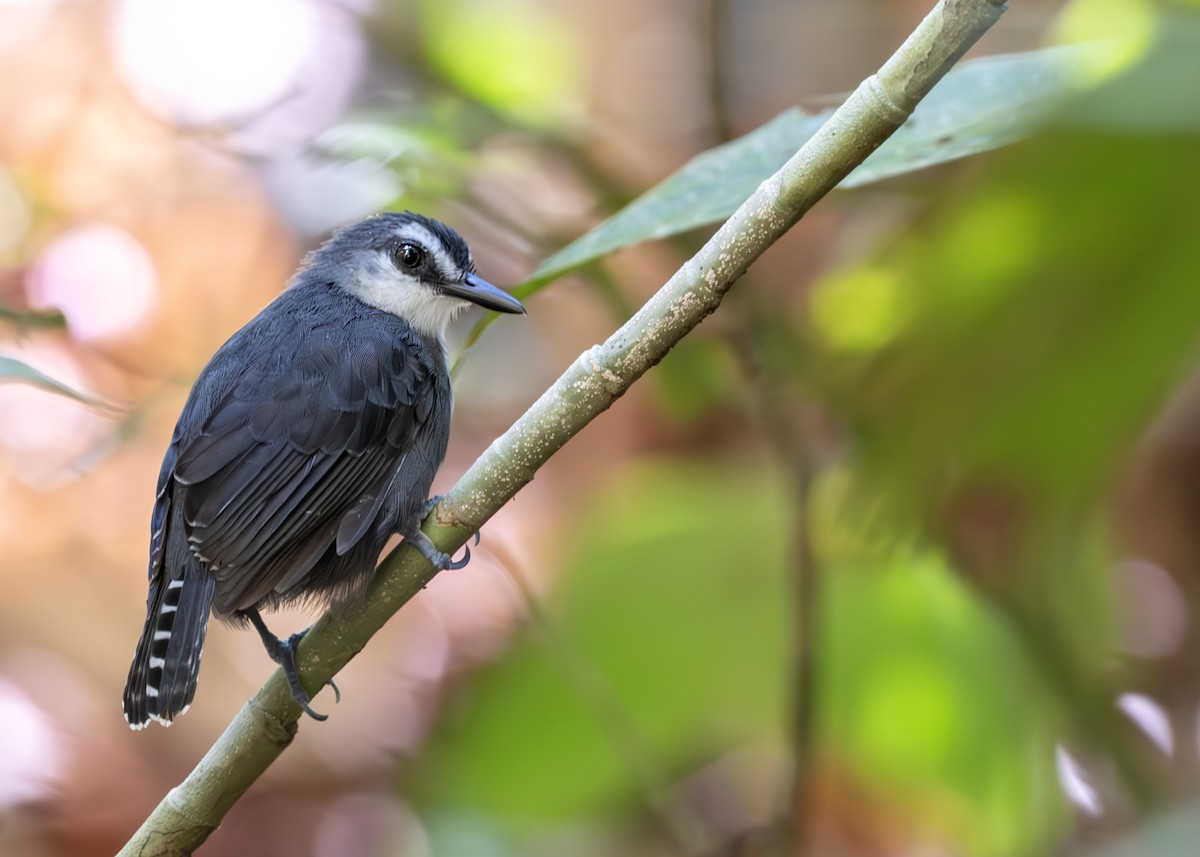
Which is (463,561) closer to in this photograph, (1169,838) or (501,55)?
(1169,838)

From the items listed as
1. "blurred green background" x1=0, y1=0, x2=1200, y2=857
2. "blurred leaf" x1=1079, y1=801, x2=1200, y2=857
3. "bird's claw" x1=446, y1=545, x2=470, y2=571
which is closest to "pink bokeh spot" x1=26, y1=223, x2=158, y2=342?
"blurred green background" x1=0, y1=0, x2=1200, y2=857

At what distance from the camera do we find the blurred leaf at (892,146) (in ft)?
4.40

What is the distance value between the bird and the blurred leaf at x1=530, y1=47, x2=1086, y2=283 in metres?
0.52

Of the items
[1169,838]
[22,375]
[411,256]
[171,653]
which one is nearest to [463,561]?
[171,653]

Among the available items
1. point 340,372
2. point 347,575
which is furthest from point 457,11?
point 347,575

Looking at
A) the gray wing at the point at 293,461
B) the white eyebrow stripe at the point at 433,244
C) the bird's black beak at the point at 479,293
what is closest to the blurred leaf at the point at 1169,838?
the gray wing at the point at 293,461

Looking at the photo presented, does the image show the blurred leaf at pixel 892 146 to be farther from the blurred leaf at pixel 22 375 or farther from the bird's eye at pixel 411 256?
the bird's eye at pixel 411 256

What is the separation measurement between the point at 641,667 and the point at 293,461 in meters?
0.71

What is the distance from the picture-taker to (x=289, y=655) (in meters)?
1.71

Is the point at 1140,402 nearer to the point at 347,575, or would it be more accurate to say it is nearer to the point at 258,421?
the point at 347,575

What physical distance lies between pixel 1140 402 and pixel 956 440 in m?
0.23

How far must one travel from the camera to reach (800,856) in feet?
6.47

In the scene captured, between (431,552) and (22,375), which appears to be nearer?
(22,375)

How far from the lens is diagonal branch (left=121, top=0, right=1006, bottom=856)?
1132 mm
